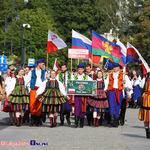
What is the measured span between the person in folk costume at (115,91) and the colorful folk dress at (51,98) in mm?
1437

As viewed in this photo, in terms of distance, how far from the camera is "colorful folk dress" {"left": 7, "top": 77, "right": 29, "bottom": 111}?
46.7ft

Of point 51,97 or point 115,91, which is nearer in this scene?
point 51,97

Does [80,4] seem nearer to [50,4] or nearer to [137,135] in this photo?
[50,4]

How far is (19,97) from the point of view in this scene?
14.3m

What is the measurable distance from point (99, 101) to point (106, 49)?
2306mm

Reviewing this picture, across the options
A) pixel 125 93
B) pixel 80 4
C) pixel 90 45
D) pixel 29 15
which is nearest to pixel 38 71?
pixel 125 93

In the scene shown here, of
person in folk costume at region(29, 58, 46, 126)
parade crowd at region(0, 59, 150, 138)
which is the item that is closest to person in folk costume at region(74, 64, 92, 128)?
parade crowd at region(0, 59, 150, 138)

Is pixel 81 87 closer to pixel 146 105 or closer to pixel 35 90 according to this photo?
pixel 35 90

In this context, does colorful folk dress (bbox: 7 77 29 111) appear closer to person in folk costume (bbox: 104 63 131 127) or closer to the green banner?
the green banner

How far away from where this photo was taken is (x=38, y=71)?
14492 millimetres

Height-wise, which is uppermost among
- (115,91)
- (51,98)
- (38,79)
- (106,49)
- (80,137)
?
(106,49)

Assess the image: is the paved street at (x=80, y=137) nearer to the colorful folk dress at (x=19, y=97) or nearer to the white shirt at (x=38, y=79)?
the colorful folk dress at (x=19, y=97)

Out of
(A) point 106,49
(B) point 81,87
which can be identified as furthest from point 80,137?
(A) point 106,49

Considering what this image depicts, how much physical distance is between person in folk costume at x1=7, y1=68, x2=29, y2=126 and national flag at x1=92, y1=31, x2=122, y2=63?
3.18 metres
